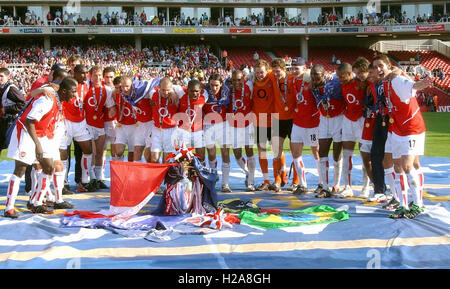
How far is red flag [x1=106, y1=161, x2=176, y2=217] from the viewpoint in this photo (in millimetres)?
6832

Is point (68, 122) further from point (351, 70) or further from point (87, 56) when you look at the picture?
point (87, 56)

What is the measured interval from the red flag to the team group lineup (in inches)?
35.8

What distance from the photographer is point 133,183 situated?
6918 mm

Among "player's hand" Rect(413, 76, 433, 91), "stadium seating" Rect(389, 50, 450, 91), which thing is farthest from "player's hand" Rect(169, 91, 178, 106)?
"stadium seating" Rect(389, 50, 450, 91)

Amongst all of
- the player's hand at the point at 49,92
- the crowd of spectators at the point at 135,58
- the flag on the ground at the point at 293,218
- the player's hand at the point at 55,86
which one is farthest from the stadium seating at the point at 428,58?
the player's hand at the point at 49,92

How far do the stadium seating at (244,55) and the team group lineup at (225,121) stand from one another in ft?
116

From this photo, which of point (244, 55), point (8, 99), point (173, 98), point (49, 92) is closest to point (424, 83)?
point (173, 98)

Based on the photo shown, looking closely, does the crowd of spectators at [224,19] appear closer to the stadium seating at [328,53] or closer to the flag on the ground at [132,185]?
the stadium seating at [328,53]

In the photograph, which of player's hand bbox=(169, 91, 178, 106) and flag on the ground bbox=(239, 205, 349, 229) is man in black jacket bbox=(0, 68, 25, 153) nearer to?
player's hand bbox=(169, 91, 178, 106)

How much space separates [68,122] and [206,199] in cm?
319

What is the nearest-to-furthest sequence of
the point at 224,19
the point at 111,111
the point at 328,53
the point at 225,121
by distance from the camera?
1. the point at 225,121
2. the point at 111,111
3. the point at 224,19
4. the point at 328,53

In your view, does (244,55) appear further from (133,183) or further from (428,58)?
(133,183)

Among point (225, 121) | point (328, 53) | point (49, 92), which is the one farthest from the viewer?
point (328, 53)

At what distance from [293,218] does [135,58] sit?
36.1 metres
